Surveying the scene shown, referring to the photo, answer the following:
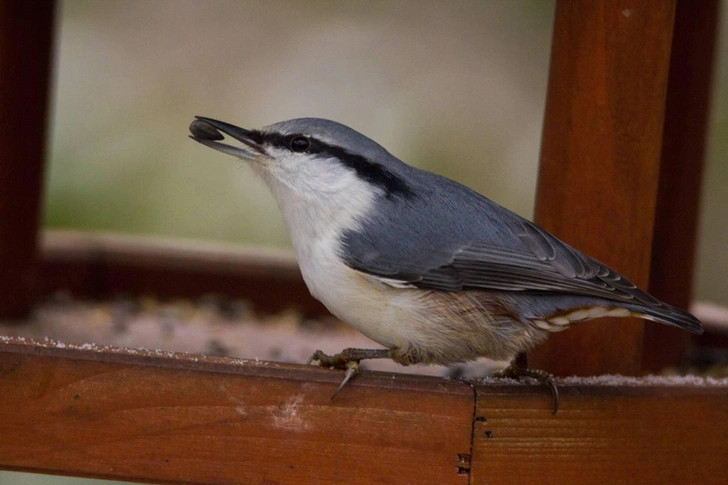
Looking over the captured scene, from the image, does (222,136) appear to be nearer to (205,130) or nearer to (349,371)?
(205,130)

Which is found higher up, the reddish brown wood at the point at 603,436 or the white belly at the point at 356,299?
the white belly at the point at 356,299

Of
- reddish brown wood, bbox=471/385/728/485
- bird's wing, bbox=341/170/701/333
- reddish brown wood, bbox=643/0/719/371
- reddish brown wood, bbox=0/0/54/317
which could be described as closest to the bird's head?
bird's wing, bbox=341/170/701/333

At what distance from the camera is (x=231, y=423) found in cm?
264

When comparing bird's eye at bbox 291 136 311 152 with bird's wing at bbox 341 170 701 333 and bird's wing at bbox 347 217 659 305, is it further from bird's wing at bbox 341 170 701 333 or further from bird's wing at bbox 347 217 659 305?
bird's wing at bbox 347 217 659 305

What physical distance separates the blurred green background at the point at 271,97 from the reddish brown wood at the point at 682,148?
2.95m

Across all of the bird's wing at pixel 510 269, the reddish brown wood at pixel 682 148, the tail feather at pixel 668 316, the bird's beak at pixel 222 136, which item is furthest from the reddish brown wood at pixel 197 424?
the reddish brown wood at pixel 682 148

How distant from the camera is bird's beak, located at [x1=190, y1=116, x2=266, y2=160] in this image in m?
3.09

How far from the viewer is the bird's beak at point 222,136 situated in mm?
3094

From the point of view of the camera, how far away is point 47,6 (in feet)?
14.5

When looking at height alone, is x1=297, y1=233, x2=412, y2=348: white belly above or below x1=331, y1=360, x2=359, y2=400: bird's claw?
above

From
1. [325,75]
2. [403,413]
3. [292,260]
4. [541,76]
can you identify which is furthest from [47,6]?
[541,76]

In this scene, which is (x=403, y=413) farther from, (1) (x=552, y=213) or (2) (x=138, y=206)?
(2) (x=138, y=206)

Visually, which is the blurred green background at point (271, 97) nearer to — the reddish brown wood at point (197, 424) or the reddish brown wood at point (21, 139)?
the reddish brown wood at point (21, 139)

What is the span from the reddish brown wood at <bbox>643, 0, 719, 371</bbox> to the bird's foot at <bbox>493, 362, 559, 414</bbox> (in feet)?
3.77
